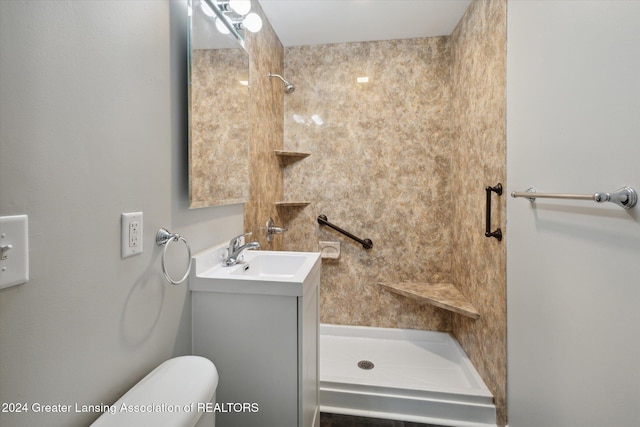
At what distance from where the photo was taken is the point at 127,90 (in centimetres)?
84

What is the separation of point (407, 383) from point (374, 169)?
5.11ft

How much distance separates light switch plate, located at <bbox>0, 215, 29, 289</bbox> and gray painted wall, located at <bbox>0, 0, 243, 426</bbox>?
2 centimetres

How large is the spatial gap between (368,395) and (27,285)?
1.78 metres

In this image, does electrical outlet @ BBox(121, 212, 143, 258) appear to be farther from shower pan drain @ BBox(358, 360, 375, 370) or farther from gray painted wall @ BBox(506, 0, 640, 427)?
shower pan drain @ BBox(358, 360, 375, 370)

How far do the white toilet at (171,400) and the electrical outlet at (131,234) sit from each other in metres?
0.35

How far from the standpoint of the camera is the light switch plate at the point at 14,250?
54 cm

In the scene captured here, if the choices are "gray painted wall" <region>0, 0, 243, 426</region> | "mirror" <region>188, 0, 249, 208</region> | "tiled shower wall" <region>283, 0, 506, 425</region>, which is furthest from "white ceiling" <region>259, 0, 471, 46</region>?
"gray painted wall" <region>0, 0, 243, 426</region>

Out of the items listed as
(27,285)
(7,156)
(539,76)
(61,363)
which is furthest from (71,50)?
(539,76)

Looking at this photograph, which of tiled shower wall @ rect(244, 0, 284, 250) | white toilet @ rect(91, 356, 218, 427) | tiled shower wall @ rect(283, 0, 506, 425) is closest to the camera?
white toilet @ rect(91, 356, 218, 427)

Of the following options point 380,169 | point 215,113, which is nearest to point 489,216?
point 380,169

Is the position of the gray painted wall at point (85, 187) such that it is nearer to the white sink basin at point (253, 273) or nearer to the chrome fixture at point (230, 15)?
the white sink basin at point (253, 273)

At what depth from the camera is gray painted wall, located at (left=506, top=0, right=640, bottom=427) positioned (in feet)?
2.74

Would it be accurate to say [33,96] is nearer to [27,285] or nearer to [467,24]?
[27,285]

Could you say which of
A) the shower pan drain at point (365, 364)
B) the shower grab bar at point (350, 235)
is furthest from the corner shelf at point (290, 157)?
the shower pan drain at point (365, 364)
